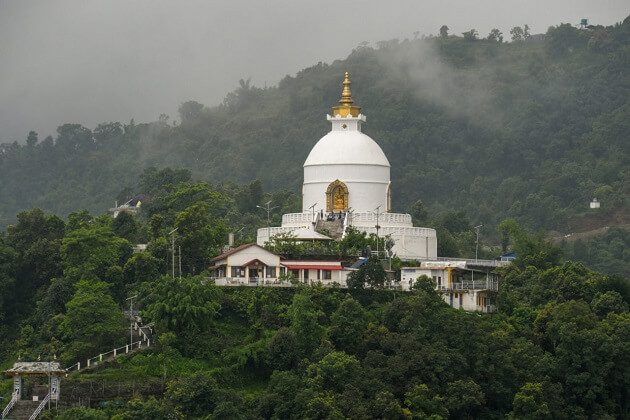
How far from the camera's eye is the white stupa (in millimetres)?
61094

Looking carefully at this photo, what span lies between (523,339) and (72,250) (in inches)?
575

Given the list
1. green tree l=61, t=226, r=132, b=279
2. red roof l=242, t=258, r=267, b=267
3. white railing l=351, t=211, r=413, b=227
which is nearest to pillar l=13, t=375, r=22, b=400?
green tree l=61, t=226, r=132, b=279

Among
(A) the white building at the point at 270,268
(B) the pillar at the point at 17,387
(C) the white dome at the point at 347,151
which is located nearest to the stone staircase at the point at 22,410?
(B) the pillar at the point at 17,387

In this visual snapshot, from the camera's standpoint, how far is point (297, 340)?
51125 mm

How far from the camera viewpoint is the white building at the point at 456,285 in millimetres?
56438

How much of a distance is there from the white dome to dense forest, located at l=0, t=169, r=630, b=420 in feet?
16.1

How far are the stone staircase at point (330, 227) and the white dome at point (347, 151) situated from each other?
247 centimetres

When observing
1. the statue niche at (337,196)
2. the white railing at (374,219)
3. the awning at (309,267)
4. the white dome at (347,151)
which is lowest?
the awning at (309,267)

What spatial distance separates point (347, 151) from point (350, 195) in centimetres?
161

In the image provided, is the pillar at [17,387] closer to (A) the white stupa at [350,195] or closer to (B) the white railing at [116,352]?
(B) the white railing at [116,352]

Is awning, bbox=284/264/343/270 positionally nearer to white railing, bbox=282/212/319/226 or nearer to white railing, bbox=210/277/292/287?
white railing, bbox=210/277/292/287

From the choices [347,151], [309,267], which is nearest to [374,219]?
[347,151]

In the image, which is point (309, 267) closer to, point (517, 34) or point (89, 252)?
point (89, 252)

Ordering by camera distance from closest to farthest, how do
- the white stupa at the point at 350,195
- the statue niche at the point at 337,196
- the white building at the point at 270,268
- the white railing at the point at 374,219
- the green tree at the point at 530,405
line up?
the green tree at the point at 530,405 < the white building at the point at 270,268 < the white stupa at the point at 350,195 < the white railing at the point at 374,219 < the statue niche at the point at 337,196
